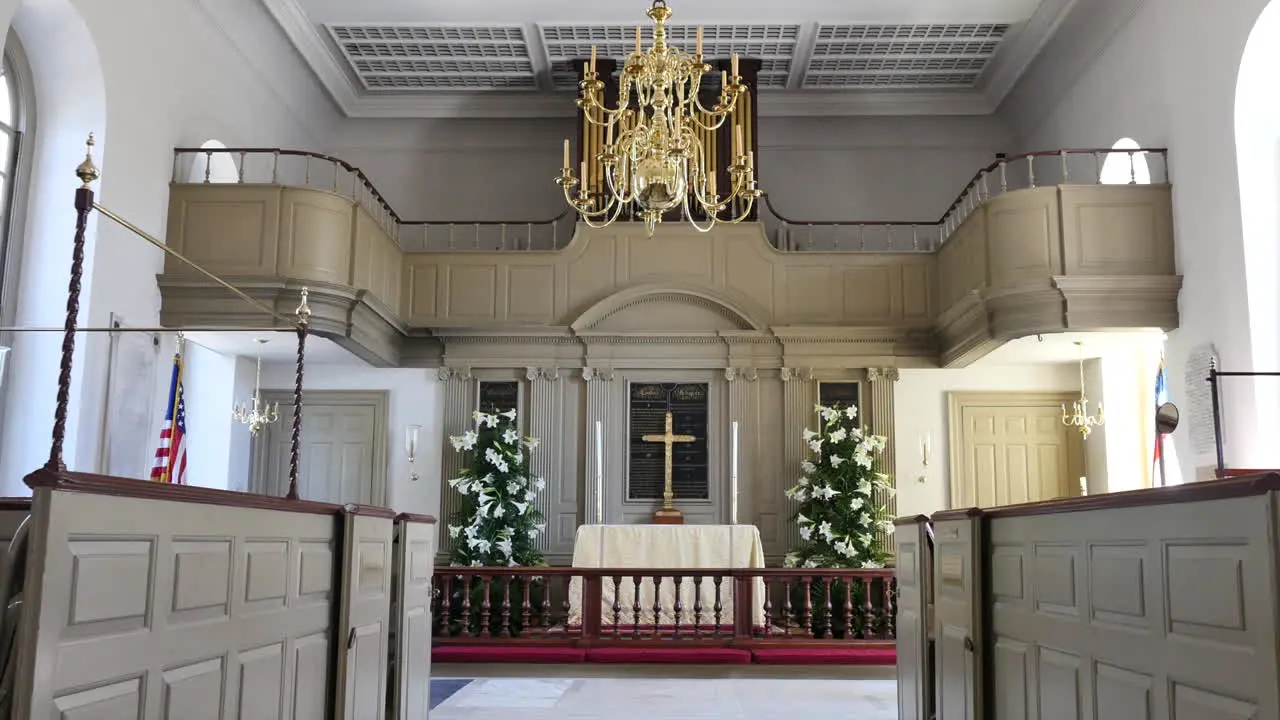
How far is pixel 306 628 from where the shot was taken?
15.9 feet

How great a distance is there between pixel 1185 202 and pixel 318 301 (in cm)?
829

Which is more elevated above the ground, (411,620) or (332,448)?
(332,448)

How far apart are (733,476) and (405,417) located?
4.16m

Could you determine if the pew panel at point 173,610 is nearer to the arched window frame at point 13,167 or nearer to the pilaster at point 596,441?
the arched window frame at point 13,167

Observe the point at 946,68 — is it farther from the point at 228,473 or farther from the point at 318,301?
the point at 228,473

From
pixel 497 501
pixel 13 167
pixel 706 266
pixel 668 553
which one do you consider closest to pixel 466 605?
pixel 668 553

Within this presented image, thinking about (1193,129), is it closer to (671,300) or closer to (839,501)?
(839,501)

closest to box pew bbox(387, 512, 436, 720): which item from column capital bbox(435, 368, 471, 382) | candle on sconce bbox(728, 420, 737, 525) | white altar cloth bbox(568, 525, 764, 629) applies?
white altar cloth bbox(568, 525, 764, 629)

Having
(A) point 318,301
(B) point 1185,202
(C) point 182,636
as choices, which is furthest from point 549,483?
(C) point 182,636

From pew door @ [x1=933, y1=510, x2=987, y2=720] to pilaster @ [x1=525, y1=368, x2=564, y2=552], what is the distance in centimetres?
758

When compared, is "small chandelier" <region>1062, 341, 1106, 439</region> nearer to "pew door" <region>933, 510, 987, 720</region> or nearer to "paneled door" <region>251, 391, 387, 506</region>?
"pew door" <region>933, 510, 987, 720</region>

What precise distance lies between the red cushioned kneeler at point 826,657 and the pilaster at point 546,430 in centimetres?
462

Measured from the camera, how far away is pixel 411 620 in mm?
6098

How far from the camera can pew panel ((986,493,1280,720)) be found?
117 inches
